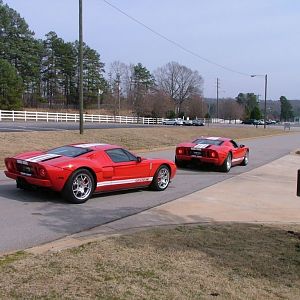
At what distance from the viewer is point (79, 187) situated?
9547 millimetres

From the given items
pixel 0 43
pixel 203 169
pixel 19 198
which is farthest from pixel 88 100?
pixel 19 198

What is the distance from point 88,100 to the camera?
11450cm

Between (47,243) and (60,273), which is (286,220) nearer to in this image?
(47,243)

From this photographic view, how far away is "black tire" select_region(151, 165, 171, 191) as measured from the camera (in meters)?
11.5

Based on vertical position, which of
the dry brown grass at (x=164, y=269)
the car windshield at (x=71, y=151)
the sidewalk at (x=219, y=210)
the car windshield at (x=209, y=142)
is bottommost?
the sidewalk at (x=219, y=210)

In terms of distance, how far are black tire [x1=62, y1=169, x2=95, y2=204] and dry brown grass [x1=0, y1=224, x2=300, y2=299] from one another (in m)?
2.81

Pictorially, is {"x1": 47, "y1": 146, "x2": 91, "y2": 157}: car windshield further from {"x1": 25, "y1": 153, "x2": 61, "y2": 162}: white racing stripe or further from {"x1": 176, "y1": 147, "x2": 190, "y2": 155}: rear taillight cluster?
{"x1": 176, "y1": 147, "x2": 190, "y2": 155}: rear taillight cluster

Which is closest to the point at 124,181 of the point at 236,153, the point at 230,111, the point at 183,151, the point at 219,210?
the point at 219,210

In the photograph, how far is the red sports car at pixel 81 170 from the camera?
30.2ft

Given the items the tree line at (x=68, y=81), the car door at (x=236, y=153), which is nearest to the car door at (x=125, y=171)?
the car door at (x=236, y=153)

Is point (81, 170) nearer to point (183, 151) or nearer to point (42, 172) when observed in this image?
point (42, 172)

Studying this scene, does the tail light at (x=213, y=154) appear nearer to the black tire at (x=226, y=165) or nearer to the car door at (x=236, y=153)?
the black tire at (x=226, y=165)

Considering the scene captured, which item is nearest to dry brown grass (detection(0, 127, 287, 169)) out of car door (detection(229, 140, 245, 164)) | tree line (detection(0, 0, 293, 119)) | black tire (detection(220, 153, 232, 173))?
black tire (detection(220, 153, 232, 173))

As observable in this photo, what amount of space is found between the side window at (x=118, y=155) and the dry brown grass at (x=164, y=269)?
3713mm
